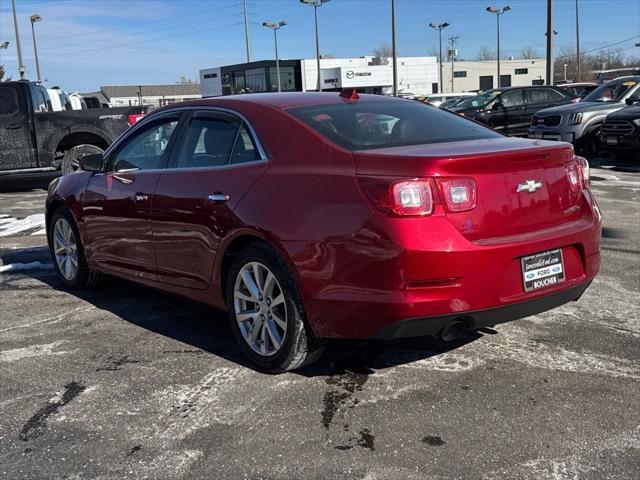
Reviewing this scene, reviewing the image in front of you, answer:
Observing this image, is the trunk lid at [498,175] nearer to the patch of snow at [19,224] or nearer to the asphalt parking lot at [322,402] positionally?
the asphalt parking lot at [322,402]

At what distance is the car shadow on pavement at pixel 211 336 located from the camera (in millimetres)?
4168

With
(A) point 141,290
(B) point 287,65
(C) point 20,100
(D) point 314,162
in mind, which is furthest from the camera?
(B) point 287,65

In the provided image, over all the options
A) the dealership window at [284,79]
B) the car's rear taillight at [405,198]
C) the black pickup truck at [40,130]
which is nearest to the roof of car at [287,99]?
the car's rear taillight at [405,198]

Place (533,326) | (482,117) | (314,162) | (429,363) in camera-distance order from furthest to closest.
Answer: (482,117)
(533,326)
(429,363)
(314,162)

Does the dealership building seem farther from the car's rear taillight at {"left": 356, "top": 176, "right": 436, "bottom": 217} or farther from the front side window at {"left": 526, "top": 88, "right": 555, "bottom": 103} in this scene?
the car's rear taillight at {"left": 356, "top": 176, "right": 436, "bottom": 217}

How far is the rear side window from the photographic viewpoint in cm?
1242

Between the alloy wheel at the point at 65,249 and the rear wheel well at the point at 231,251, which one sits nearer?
the rear wheel well at the point at 231,251

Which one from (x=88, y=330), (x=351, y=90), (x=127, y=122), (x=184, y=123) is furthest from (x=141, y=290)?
(x=127, y=122)

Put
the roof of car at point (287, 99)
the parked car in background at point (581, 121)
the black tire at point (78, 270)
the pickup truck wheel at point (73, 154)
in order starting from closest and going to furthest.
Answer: the roof of car at point (287, 99), the black tire at point (78, 270), the pickup truck wheel at point (73, 154), the parked car in background at point (581, 121)

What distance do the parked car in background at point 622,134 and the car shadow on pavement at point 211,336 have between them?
33.2 feet

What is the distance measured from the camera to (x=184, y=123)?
470 cm

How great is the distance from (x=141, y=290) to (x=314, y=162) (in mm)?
2899

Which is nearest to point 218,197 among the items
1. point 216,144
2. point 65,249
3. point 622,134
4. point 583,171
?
point 216,144

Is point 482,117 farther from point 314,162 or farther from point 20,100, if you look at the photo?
point 314,162
